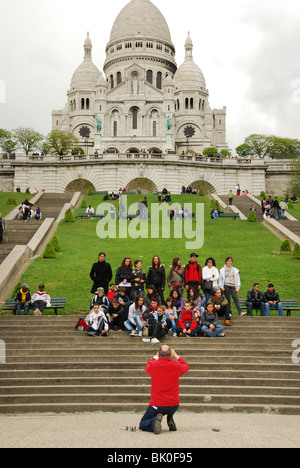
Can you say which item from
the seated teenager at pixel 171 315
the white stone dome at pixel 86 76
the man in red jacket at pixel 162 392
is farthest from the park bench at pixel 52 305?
the white stone dome at pixel 86 76

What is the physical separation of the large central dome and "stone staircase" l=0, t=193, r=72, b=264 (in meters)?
65.5

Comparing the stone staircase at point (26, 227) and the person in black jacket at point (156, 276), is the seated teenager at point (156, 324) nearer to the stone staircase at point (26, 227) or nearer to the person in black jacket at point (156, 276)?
the person in black jacket at point (156, 276)

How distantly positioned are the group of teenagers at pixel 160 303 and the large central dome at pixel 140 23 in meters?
89.4

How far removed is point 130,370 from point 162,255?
11598mm

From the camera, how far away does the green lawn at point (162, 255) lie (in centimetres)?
1802

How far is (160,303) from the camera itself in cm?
1341

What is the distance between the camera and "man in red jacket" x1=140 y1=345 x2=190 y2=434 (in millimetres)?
7969

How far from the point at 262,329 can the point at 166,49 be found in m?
92.9

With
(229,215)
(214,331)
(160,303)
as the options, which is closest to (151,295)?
(160,303)

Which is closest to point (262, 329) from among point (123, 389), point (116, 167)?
point (123, 389)

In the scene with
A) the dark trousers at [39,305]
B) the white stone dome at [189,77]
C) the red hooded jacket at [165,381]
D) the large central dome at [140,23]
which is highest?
the large central dome at [140,23]

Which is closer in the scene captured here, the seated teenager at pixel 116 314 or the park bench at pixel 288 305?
the seated teenager at pixel 116 314

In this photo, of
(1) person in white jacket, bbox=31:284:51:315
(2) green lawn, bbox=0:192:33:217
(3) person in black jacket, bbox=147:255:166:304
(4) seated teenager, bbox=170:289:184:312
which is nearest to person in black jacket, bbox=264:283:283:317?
(4) seated teenager, bbox=170:289:184:312
